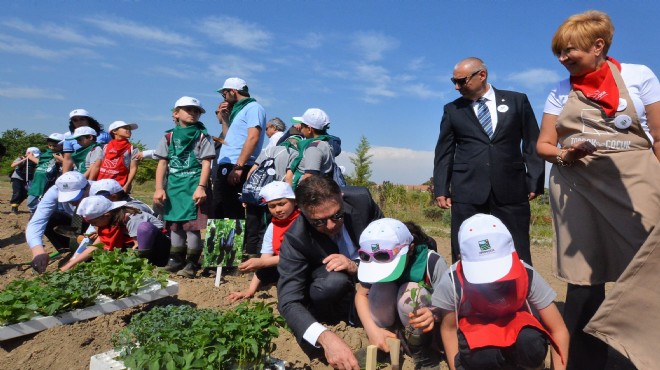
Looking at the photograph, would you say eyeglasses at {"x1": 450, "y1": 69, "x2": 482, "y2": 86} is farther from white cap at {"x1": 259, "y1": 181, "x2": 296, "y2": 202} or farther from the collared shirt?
white cap at {"x1": 259, "y1": 181, "x2": 296, "y2": 202}

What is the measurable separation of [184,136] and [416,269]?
292cm

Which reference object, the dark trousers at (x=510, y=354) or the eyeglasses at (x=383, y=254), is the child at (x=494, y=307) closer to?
the dark trousers at (x=510, y=354)

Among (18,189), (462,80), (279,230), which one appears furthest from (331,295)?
(18,189)

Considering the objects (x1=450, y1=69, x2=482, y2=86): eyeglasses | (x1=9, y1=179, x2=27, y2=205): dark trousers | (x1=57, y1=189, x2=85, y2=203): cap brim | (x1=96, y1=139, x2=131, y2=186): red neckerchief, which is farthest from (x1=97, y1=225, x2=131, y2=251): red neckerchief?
(x1=9, y1=179, x2=27, y2=205): dark trousers

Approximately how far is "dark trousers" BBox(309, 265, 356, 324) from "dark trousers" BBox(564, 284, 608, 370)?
128cm

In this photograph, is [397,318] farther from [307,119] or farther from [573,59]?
[307,119]

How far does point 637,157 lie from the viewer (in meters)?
2.61

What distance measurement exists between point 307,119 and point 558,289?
2647 mm

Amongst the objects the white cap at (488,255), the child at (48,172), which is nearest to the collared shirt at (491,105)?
the white cap at (488,255)

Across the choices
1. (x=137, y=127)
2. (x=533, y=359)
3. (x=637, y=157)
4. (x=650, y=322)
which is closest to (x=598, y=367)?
(x=533, y=359)

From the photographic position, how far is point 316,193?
316 centimetres

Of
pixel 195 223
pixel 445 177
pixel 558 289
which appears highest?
pixel 445 177

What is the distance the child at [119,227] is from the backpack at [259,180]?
0.82 m

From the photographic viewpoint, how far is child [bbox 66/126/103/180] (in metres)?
6.55
